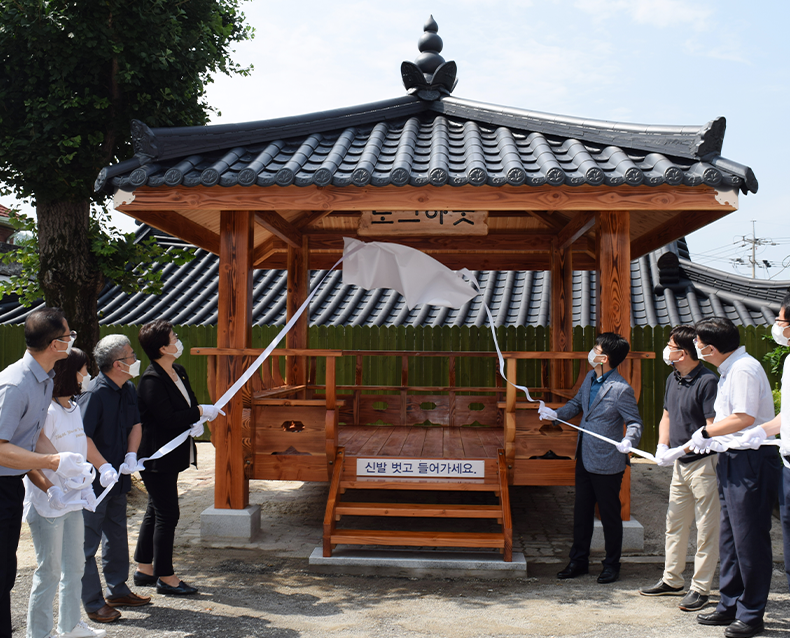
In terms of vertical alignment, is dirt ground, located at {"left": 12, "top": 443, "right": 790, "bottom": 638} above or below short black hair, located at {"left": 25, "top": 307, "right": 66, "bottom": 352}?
below

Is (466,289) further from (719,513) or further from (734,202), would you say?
(719,513)

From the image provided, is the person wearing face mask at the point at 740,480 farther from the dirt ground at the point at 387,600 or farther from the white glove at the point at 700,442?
the dirt ground at the point at 387,600

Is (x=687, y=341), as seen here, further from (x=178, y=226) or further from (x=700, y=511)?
(x=178, y=226)

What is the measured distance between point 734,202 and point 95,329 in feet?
21.9

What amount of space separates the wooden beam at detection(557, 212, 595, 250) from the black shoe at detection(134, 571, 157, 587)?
15.9ft

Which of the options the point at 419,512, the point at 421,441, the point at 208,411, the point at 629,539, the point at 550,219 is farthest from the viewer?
the point at 550,219

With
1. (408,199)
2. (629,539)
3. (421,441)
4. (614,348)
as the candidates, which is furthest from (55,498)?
(629,539)

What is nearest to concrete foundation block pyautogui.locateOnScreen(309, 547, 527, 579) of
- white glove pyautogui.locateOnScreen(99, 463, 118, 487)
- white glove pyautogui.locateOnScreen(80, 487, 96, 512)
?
white glove pyautogui.locateOnScreen(99, 463, 118, 487)

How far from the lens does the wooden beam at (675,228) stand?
5.99 meters

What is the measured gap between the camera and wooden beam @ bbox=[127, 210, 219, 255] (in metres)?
5.96

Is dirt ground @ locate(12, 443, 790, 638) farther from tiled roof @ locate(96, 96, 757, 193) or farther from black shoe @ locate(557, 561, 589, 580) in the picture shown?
tiled roof @ locate(96, 96, 757, 193)

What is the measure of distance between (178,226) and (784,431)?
560 cm

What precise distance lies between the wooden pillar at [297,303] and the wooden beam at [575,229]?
3167mm

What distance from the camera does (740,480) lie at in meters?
4.00
